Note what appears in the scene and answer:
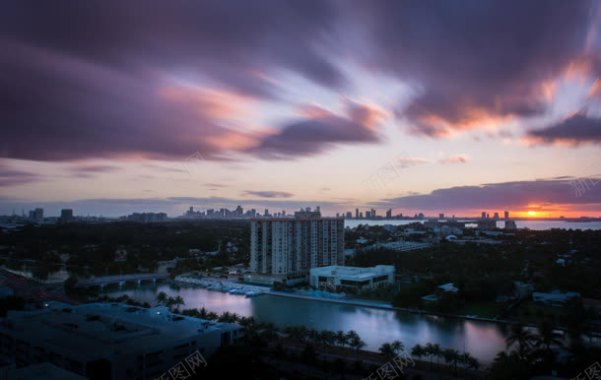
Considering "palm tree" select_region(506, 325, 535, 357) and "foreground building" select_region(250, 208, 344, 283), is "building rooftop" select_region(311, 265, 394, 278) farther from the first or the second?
"palm tree" select_region(506, 325, 535, 357)

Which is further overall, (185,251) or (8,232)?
(8,232)

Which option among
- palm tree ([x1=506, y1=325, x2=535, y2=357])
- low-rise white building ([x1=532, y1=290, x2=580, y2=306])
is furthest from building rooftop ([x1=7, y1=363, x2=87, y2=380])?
low-rise white building ([x1=532, y1=290, x2=580, y2=306])

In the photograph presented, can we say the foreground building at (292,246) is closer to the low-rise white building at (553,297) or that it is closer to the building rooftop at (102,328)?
the low-rise white building at (553,297)

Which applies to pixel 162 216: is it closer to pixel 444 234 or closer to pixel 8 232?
pixel 8 232

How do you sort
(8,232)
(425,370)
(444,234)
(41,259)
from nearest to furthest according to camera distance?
1. (425,370)
2. (41,259)
3. (8,232)
4. (444,234)

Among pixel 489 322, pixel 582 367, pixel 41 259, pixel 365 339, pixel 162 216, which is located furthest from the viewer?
pixel 162 216

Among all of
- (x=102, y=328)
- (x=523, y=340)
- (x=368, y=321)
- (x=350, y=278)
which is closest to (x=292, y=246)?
(x=350, y=278)

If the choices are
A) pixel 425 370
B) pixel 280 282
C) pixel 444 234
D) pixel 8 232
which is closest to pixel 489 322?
pixel 425 370
